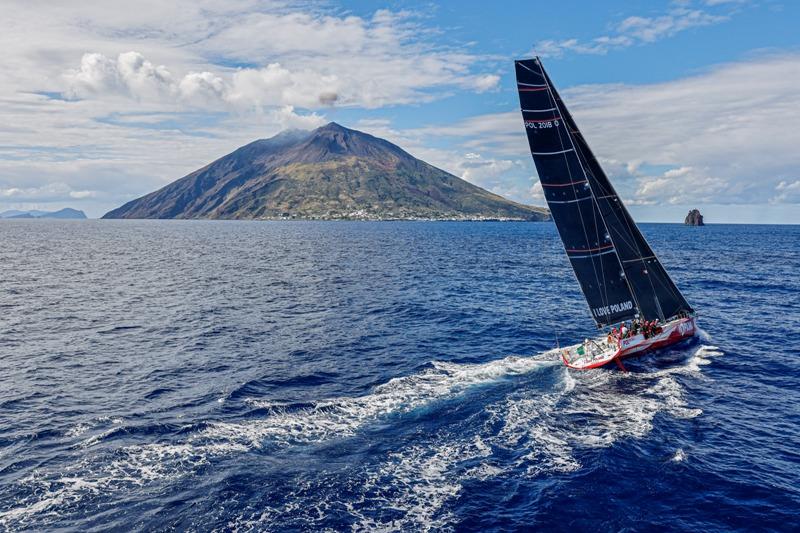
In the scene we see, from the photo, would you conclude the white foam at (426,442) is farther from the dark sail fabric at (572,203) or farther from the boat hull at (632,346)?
the dark sail fabric at (572,203)

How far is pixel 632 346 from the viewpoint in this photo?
47656 mm

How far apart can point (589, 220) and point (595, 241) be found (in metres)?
2.35

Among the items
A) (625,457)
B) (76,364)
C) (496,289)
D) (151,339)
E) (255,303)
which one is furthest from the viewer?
(496,289)

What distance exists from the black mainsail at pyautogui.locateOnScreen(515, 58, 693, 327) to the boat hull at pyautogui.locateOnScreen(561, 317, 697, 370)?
60.2 inches

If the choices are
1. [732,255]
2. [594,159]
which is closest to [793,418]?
[594,159]

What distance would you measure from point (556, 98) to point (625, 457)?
3154cm

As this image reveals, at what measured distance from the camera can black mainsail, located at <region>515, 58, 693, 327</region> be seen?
44750mm

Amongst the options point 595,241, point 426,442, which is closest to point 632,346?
point 595,241

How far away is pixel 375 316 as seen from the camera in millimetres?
69188

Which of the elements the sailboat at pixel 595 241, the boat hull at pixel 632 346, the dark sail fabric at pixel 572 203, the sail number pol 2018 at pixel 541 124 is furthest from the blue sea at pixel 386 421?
the sail number pol 2018 at pixel 541 124

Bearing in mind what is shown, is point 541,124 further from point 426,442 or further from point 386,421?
point 426,442

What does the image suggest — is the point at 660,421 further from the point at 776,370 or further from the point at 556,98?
the point at 556,98

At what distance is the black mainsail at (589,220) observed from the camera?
44750mm

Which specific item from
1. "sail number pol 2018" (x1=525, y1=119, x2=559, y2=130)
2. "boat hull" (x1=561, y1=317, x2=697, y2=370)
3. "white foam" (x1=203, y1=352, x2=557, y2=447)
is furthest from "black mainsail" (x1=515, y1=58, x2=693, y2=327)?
"white foam" (x1=203, y1=352, x2=557, y2=447)
